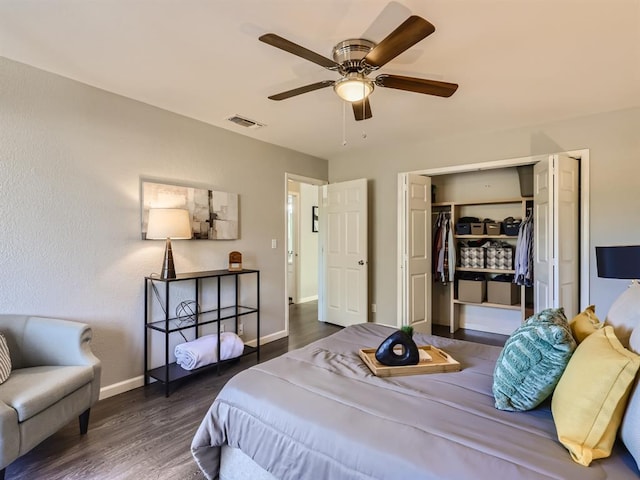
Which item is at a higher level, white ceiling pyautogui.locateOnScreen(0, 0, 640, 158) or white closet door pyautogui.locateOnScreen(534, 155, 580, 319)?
white ceiling pyautogui.locateOnScreen(0, 0, 640, 158)

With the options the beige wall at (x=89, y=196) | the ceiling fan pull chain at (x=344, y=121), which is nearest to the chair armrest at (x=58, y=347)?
the beige wall at (x=89, y=196)

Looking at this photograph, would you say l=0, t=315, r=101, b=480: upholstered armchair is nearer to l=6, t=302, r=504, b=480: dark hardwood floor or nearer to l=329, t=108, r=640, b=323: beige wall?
l=6, t=302, r=504, b=480: dark hardwood floor

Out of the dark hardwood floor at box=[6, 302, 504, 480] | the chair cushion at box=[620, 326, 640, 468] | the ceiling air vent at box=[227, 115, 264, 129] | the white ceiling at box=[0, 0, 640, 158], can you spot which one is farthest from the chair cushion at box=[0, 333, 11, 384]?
the chair cushion at box=[620, 326, 640, 468]

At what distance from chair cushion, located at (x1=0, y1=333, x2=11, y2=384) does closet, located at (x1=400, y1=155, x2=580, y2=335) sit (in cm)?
348

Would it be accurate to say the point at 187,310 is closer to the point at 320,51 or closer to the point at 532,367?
the point at 320,51

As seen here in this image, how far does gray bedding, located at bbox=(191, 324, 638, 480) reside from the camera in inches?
40.2

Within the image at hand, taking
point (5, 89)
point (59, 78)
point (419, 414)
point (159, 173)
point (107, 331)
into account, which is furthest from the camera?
point (159, 173)

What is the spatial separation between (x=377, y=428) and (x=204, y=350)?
2.13 metres

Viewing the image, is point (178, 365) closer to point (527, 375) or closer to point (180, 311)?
point (180, 311)

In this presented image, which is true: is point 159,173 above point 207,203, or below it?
above

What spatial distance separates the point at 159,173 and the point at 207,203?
1.68ft

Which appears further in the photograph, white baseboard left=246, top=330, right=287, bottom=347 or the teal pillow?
white baseboard left=246, top=330, right=287, bottom=347

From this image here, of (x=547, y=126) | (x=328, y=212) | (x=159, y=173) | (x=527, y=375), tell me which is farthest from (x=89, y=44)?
(x=547, y=126)

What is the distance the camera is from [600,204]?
10.2 feet
